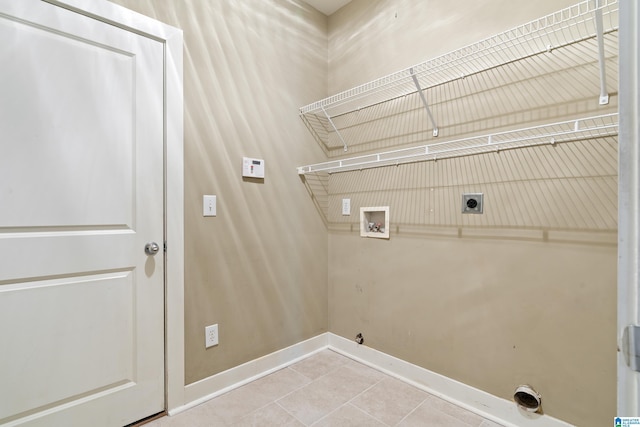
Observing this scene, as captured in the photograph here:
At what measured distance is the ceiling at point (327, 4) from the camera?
220cm

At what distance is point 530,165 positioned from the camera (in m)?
1.43

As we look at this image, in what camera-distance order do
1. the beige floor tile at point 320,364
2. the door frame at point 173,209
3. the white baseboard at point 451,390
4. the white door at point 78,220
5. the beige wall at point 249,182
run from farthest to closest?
the beige floor tile at point 320,364 → the beige wall at point 249,182 → the door frame at point 173,209 → the white baseboard at point 451,390 → the white door at point 78,220

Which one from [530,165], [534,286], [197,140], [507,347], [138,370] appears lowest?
[138,370]

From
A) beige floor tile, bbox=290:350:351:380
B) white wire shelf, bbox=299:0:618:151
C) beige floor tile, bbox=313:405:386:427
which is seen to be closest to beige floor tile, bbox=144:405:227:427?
beige floor tile, bbox=313:405:386:427

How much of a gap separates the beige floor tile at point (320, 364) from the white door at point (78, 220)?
843 mm

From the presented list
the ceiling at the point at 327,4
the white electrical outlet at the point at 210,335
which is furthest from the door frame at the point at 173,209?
the ceiling at the point at 327,4

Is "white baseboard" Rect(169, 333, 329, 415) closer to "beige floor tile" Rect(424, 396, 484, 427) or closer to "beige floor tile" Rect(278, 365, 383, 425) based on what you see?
"beige floor tile" Rect(278, 365, 383, 425)

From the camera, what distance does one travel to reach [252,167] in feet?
6.25

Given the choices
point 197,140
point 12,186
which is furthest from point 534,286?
point 12,186

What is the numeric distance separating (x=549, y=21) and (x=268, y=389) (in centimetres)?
232

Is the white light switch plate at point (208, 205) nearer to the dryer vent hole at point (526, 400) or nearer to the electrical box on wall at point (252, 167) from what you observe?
the electrical box on wall at point (252, 167)

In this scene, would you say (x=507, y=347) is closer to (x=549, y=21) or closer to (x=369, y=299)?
(x=369, y=299)

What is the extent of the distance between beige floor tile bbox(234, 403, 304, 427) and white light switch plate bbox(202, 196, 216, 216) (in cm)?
107

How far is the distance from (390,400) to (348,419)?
29 centimetres
